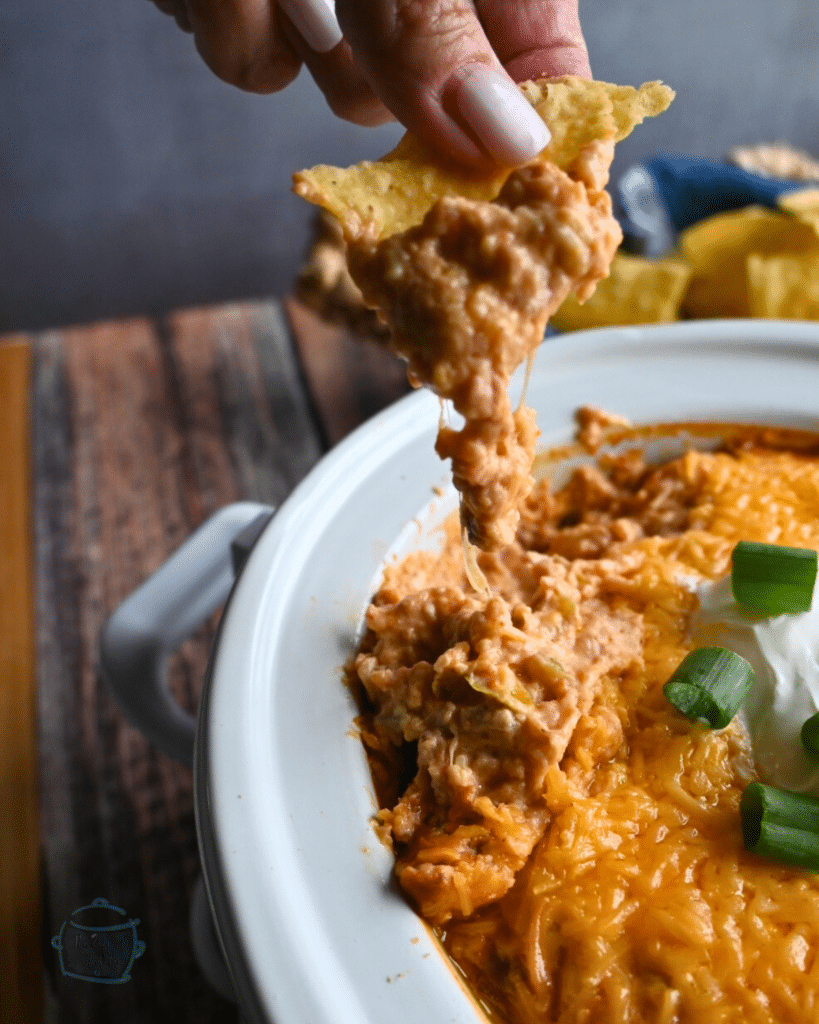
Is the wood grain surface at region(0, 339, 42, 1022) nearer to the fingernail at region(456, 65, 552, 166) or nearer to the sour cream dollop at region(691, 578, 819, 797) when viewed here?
the sour cream dollop at region(691, 578, 819, 797)

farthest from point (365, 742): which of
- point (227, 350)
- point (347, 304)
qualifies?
point (227, 350)

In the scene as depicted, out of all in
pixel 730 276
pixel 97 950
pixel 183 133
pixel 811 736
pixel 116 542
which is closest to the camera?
pixel 811 736

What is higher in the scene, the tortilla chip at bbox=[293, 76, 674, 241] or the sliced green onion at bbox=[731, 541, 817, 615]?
the tortilla chip at bbox=[293, 76, 674, 241]

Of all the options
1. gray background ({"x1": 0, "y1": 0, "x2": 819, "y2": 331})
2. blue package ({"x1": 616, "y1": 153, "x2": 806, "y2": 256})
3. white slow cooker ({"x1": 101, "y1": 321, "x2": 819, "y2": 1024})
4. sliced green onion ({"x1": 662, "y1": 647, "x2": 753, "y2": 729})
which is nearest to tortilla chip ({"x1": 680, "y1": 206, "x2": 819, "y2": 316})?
blue package ({"x1": 616, "y1": 153, "x2": 806, "y2": 256})

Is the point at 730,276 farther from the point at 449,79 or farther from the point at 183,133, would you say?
the point at 183,133

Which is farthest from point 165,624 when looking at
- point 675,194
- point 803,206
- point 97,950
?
point 675,194

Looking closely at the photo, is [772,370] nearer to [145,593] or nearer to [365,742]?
[365,742]
